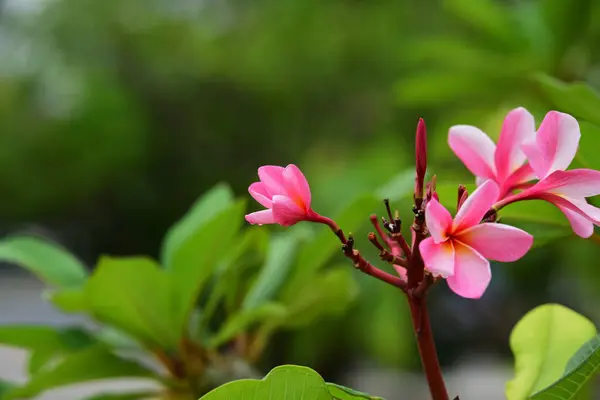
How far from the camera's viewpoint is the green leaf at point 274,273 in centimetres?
50

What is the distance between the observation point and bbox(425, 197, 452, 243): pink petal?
0.66 feet

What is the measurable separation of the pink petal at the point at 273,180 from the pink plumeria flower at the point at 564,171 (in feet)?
0.28

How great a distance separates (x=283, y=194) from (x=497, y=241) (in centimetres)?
8

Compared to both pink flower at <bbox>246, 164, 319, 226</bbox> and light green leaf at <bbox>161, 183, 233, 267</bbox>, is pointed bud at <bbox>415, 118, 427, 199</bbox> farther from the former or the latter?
light green leaf at <bbox>161, 183, 233, 267</bbox>

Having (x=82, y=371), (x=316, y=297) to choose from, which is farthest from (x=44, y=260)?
(x=316, y=297)

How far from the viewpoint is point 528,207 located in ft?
1.09

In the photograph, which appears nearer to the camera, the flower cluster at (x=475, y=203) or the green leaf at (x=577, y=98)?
the flower cluster at (x=475, y=203)

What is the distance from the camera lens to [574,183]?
22 cm

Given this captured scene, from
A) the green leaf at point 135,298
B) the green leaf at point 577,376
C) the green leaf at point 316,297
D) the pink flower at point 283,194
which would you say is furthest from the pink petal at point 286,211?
the green leaf at point 316,297

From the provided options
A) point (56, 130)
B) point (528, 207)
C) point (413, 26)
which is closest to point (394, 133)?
point (413, 26)

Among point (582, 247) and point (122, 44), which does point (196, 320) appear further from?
point (122, 44)

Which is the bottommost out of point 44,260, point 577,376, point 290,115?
point 577,376

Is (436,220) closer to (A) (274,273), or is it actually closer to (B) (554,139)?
(B) (554,139)

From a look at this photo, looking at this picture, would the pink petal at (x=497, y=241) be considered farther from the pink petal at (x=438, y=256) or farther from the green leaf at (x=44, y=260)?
the green leaf at (x=44, y=260)
